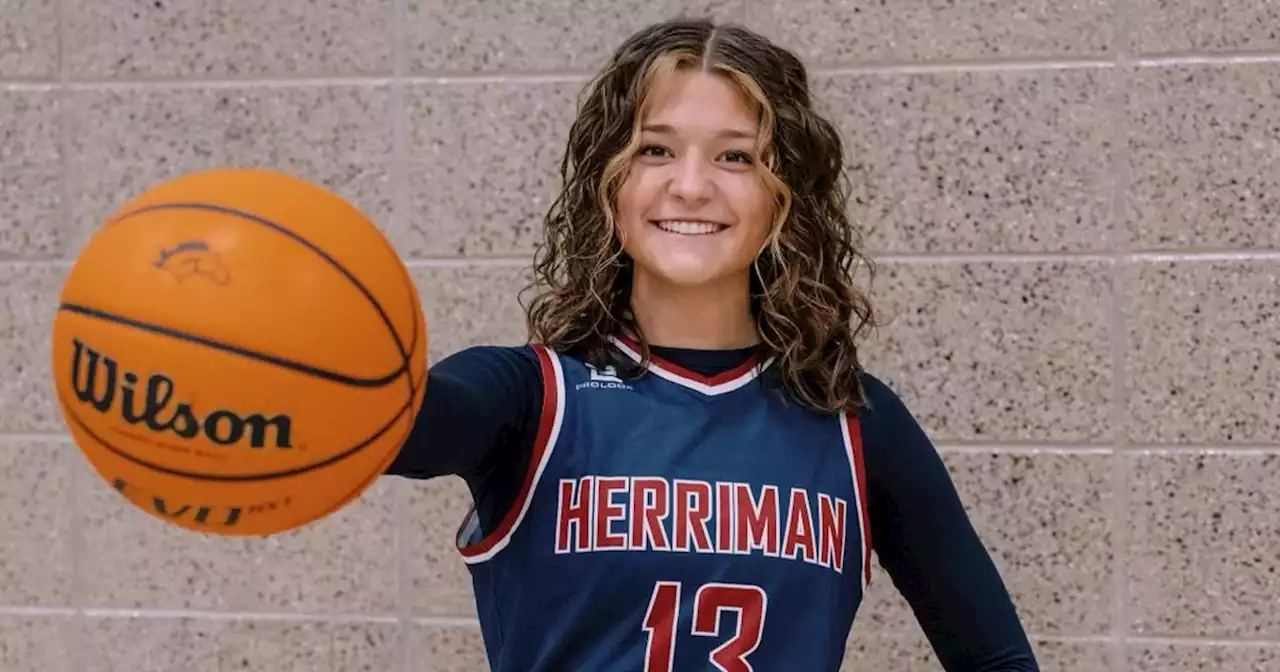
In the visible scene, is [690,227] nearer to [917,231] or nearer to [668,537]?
[668,537]

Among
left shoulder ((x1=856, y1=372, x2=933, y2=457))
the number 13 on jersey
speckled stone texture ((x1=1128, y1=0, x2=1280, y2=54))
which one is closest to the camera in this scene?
the number 13 on jersey

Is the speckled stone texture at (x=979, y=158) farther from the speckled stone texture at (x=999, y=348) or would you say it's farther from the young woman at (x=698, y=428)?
the young woman at (x=698, y=428)

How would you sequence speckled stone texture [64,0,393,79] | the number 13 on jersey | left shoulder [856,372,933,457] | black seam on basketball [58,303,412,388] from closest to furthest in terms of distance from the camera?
1. black seam on basketball [58,303,412,388]
2. the number 13 on jersey
3. left shoulder [856,372,933,457]
4. speckled stone texture [64,0,393,79]

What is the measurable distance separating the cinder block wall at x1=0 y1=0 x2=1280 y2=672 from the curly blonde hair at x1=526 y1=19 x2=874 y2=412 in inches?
19.5

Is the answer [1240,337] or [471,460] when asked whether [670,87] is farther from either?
[1240,337]

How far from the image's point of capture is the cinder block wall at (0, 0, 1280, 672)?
168 centimetres

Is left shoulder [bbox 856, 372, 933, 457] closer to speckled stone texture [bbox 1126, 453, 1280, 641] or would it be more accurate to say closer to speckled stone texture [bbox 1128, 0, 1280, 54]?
speckled stone texture [bbox 1126, 453, 1280, 641]

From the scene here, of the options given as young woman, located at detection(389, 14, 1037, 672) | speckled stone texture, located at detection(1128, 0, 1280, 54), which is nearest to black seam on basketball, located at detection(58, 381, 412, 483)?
young woman, located at detection(389, 14, 1037, 672)

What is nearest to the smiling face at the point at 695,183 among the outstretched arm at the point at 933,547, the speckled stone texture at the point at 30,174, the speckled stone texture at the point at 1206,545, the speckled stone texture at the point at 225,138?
the outstretched arm at the point at 933,547

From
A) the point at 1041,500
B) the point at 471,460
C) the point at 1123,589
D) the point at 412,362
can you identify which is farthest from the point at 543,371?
the point at 1123,589

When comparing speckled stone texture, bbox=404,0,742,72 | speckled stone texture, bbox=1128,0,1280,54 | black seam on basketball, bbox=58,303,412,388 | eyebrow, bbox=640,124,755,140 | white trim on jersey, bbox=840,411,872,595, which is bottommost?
white trim on jersey, bbox=840,411,872,595

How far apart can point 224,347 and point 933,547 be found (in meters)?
0.76

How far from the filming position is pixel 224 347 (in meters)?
0.81

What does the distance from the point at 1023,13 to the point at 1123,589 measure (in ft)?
2.85
